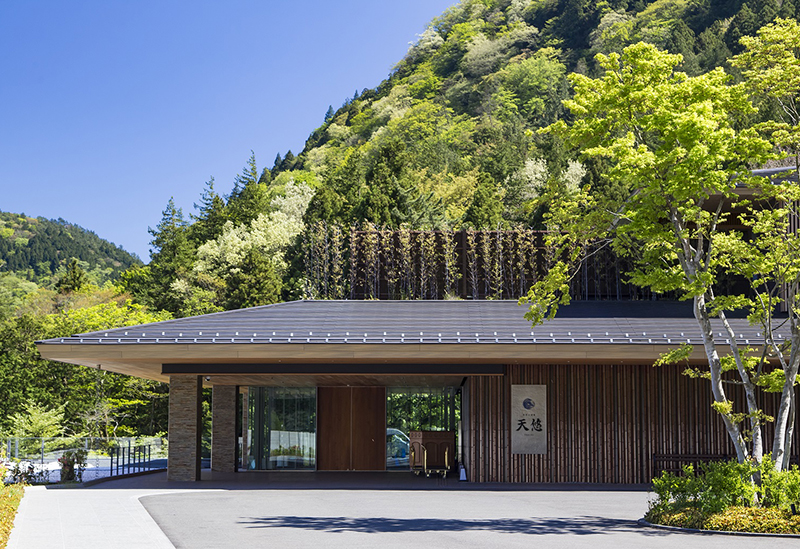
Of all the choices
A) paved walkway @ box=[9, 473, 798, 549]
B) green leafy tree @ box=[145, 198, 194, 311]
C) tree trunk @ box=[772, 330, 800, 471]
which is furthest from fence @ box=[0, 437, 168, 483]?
green leafy tree @ box=[145, 198, 194, 311]

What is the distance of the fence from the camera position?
687 inches

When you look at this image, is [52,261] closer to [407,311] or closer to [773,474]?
[407,311]

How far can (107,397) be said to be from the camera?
36.1 meters

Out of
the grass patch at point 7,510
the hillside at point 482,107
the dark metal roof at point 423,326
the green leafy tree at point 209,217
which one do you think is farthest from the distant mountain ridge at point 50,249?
the grass patch at point 7,510

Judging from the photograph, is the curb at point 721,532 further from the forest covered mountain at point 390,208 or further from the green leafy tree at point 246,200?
the green leafy tree at point 246,200

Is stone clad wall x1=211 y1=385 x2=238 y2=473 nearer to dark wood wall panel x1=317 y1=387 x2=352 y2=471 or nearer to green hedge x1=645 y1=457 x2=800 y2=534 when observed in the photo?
dark wood wall panel x1=317 y1=387 x2=352 y2=471

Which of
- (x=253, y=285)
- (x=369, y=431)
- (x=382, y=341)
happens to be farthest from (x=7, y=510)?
(x=253, y=285)

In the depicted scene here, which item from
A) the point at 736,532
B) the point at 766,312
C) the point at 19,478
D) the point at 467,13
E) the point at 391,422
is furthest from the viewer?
the point at 467,13

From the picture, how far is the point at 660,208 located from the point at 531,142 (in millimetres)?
46525

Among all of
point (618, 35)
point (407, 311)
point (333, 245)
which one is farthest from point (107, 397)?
point (618, 35)

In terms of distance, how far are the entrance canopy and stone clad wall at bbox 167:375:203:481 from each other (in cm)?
88

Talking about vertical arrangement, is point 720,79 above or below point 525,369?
above

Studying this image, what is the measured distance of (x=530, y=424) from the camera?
17266 mm

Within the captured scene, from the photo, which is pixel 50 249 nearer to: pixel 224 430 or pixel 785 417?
pixel 224 430
